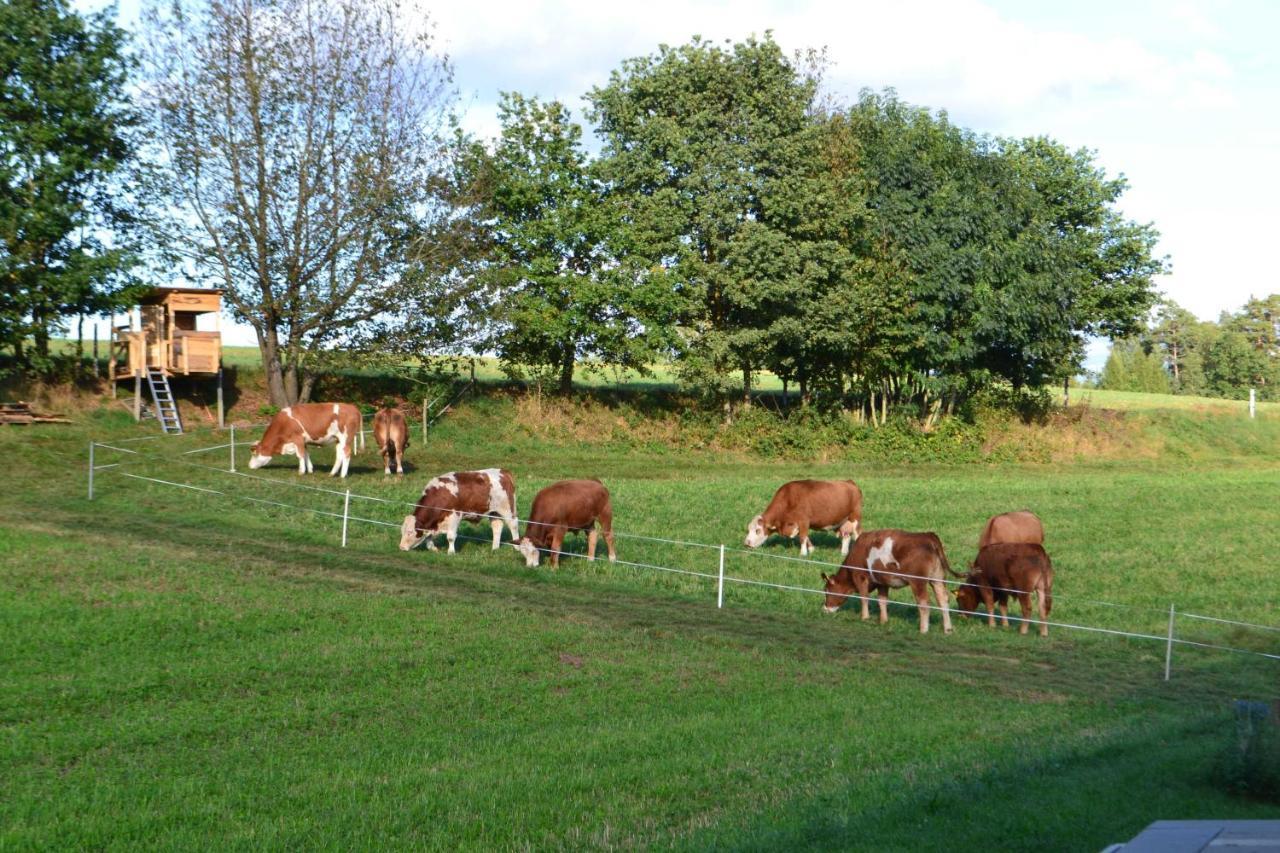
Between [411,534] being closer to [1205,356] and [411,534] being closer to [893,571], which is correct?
[893,571]

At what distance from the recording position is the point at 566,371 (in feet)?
153

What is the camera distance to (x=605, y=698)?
14461mm

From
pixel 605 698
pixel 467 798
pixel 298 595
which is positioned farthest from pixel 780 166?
pixel 467 798

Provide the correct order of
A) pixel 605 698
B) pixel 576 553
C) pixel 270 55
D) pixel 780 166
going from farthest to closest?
pixel 780 166 → pixel 270 55 → pixel 576 553 → pixel 605 698

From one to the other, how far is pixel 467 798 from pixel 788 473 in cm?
3167

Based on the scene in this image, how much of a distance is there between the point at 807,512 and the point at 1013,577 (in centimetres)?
718

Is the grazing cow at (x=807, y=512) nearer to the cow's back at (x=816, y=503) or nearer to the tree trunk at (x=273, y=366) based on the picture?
the cow's back at (x=816, y=503)

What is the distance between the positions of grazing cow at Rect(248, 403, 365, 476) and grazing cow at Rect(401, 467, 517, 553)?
7837 mm

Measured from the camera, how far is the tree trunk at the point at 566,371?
150 ft

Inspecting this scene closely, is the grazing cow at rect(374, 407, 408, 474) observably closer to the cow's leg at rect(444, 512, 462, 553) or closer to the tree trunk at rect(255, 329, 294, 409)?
the cow's leg at rect(444, 512, 462, 553)

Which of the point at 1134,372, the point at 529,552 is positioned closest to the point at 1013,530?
the point at 529,552

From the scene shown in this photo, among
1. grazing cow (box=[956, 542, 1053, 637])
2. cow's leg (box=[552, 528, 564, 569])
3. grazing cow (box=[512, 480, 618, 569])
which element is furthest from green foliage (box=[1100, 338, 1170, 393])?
grazing cow (box=[956, 542, 1053, 637])

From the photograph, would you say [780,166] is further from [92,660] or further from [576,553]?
[92,660]

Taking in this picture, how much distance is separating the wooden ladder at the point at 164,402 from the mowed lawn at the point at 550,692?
764 centimetres
